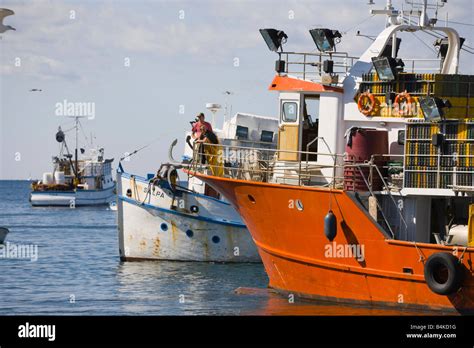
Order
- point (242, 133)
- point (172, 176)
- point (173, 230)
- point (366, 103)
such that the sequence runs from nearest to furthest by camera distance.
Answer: point (366, 103) < point (172, 176) < point (173, 230) < point (242, 133)

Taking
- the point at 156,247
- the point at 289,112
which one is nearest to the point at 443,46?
the point at 289,112

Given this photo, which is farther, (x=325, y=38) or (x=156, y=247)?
(x=156, y=247)

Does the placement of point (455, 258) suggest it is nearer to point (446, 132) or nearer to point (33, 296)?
point (446, 132)

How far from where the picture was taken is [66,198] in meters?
93.0

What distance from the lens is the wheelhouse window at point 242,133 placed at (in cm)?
4103

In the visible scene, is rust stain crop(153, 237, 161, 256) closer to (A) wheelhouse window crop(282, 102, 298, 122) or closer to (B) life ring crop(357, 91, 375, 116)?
(A) wheelhouse window crop(282, 102, 298, 122)

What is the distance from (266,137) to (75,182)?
57.9m

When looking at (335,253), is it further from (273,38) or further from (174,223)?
(174,223)

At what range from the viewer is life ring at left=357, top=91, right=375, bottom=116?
1043 inches

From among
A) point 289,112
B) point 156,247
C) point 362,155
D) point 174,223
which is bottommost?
point 156,247

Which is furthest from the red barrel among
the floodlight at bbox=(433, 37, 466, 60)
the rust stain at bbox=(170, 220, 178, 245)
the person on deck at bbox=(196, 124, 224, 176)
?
the rust stain at bbox=(170, 220, 178, 245)

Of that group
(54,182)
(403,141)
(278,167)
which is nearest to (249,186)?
(278,167)

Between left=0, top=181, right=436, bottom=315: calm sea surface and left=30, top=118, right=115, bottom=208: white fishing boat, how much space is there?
4720 centimetres

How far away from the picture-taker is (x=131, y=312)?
86.9ft
